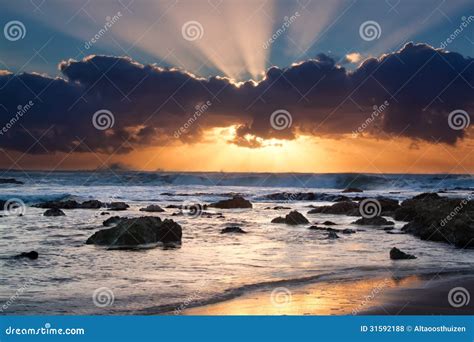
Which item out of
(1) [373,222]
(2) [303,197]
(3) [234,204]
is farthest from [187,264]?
(2) [303,197]

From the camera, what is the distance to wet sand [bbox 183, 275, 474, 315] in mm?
9445

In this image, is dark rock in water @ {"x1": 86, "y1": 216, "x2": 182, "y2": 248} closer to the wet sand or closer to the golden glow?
the wet sand

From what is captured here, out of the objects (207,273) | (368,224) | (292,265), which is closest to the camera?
(207,273)

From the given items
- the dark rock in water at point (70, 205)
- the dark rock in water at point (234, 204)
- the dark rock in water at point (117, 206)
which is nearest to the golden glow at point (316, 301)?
the dark rock in water at point (117, 206)

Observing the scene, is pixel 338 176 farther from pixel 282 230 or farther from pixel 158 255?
pixel 158 255

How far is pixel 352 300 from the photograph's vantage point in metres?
10.2

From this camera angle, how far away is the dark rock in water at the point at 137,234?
Answer: 1748 cm

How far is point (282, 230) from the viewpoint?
23625mm

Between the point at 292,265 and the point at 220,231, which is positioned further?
the point at 220,231

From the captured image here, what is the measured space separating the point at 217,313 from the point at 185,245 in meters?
8.71

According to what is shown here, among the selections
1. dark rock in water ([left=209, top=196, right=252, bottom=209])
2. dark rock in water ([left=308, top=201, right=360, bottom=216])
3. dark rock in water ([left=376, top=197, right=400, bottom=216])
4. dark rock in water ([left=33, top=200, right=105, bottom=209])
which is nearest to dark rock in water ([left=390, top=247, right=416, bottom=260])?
dark rock in water ([left=376, top=197, right=400, bottom=216])

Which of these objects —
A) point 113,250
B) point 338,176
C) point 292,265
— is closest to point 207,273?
point 292,265

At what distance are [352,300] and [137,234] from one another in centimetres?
950

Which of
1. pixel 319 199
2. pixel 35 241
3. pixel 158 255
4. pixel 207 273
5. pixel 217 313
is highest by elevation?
pixel 319 199
